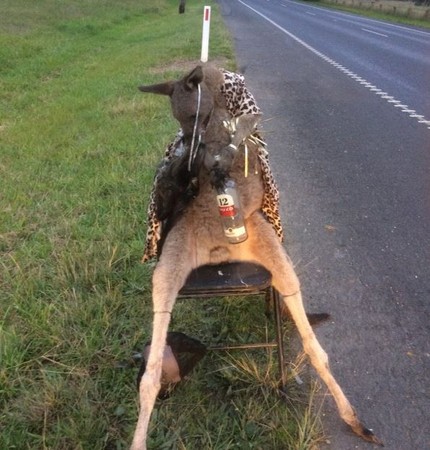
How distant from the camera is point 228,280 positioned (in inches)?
104

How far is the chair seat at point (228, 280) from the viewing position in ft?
8.46

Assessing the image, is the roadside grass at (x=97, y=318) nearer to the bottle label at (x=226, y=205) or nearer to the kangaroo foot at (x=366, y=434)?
the kangaroo foot at (x=366, y=434)

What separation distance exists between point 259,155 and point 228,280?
2.18 ft

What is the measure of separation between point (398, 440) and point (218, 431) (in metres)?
0.88

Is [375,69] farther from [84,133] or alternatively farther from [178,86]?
[178,86]

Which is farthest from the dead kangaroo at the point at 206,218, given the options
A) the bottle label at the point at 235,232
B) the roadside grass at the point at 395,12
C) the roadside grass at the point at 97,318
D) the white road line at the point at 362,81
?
the roadside grass at the point at 395,12

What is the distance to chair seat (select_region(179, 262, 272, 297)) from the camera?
2578mm

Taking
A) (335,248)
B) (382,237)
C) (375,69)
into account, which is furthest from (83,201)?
(375,69)

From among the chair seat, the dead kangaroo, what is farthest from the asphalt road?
the chair seat

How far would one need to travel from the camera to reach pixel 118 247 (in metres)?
4.17

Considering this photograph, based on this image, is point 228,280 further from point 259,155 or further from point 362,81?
point 362,81

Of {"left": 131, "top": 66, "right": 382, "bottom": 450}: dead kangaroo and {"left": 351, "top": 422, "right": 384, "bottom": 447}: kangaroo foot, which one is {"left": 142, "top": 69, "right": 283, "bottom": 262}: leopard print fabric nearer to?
{"left": 131, "top": 66, "right": 382, "bottom": 450}: dead kangaroo

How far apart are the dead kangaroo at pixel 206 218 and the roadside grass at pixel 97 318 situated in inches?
13.9

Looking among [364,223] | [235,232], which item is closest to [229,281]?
[235,232]
